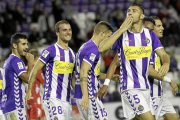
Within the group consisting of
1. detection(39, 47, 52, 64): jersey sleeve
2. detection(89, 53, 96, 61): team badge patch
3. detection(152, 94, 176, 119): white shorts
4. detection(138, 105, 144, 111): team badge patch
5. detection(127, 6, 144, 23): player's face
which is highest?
detection(127, 6, 144, 23): player's face

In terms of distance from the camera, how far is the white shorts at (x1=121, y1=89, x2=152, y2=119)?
228 inches

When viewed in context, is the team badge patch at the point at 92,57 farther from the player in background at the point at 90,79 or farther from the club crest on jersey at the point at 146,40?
the club crest on jersey at the point at 146,40

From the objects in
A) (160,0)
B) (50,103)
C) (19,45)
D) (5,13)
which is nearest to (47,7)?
(5,13)

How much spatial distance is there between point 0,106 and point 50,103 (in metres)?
1.16

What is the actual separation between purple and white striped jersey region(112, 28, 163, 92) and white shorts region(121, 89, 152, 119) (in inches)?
3.6

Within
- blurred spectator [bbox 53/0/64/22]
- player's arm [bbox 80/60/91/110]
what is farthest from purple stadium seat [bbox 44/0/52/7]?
player's arm [bbox 80/60/91/110]

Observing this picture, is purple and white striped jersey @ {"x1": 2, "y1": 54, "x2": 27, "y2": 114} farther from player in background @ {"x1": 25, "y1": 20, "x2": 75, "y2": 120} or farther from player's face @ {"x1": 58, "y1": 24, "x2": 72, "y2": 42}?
player's face @ {"x1": 58, "y1": 24, "x2": 72, "y2": 42}

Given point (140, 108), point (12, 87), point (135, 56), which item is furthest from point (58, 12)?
point (140, 108)

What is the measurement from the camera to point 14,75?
703 centimetres

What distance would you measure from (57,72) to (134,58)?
1.50 metres

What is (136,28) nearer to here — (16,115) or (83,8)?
(16,115)

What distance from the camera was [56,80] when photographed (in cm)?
645

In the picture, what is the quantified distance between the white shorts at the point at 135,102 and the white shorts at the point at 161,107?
118 cm

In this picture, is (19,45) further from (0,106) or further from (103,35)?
(103,35)
